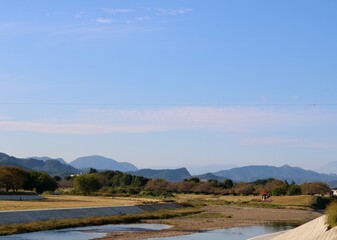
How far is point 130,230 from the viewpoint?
161ft

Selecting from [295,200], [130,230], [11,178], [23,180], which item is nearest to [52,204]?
[130,230]

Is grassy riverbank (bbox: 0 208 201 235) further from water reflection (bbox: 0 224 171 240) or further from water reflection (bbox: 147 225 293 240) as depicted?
water reflection (bbox: 147 225 293 240)

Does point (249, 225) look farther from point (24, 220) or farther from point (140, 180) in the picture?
point (140, 180)

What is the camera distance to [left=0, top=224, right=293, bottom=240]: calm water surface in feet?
137

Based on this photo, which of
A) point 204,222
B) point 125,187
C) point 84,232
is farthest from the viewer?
point 125,187

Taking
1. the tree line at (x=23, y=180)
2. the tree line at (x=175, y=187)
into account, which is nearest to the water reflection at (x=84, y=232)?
the tree line at (x=23, y=180)

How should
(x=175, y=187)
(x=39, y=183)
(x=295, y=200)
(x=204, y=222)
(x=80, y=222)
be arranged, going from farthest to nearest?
(x=175, y=187)
(x=39, y=183)
(x=295, y=200)
(x=204, y=222)
(x=80, y=222)

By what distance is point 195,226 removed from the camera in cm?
5341

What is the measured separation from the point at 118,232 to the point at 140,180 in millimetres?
107358

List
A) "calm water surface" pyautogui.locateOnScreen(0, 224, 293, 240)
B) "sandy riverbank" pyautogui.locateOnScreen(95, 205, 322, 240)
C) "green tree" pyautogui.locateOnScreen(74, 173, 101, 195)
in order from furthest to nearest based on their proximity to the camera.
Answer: "green tree" pyautogui.locateOnScreen(74, 173, 101, 195) < "sandy riverbank" pyautogui.locateOnScreen(95, 205, 322, 240) < "calm water surface" pyautogui.locateOnScreen(0, 224, 293, 240)

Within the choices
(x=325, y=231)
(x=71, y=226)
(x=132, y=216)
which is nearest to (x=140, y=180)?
(x=132, y=216)


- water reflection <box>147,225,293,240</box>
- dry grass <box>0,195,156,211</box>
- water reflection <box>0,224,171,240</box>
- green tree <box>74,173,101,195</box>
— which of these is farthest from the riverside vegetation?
water reflection <box>147,225,293,240</box>

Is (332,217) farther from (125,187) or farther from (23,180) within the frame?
(125,187)

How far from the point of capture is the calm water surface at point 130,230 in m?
41.8
